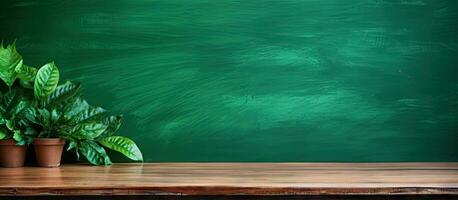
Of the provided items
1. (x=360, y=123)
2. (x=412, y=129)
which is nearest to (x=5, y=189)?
(x=360, y=123)

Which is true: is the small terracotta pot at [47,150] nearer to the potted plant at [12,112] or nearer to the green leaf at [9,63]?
the potted plant at [12,112]

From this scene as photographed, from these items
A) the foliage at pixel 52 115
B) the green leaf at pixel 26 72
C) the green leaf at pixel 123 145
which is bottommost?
the green leaf at pixel 123 145

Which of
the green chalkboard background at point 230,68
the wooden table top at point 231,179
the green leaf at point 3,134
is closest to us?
the wooden table top at point 231,179

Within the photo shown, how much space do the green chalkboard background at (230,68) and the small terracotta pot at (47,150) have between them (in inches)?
10.7

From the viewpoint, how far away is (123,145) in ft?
7.61

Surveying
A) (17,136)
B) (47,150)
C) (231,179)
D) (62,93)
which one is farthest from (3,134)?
(231,179)

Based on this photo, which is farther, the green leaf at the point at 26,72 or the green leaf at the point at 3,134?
the green leaf at the point at 26,72

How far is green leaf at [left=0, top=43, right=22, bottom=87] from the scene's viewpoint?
2246 mm

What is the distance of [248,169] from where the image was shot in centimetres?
218

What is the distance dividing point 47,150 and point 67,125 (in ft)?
0.43

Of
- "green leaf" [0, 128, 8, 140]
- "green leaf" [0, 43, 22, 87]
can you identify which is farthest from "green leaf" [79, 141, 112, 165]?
"green leaf" [0, 43, 22, 87]

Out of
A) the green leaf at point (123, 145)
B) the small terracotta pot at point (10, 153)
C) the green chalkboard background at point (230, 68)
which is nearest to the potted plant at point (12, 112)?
the small terracotta pot at point (10, 153)

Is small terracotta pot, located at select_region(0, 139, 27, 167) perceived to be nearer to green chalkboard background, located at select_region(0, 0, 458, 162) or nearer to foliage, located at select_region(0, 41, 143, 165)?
foliage, located at select_region(0, 41, 143, 165)

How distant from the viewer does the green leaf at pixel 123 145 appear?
2309mm
